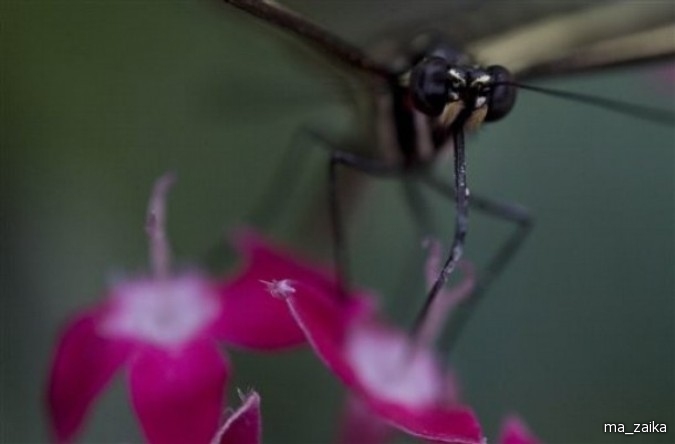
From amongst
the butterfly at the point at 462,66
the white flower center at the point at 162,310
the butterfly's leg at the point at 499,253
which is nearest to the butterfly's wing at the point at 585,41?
the butterfly at the point at 462,66

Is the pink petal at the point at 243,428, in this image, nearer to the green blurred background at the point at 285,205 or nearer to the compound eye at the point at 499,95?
the green blurred background at the point at 285,205

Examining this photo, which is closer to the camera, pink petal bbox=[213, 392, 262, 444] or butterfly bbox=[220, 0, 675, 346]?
pink petal bbox=[213, 392, 262, 444]

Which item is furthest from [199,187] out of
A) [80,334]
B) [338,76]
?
[80,334]

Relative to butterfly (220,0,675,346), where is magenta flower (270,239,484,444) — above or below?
below

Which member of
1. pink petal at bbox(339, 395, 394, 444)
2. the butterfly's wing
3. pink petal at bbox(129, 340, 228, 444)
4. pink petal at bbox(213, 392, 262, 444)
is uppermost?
the butterfly's wing

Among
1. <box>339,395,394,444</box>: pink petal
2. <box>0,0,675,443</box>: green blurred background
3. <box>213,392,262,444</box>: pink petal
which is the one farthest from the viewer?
<box>0,0,675,443</box>: green blurred background

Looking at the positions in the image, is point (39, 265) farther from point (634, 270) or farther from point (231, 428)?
point (634, 270)

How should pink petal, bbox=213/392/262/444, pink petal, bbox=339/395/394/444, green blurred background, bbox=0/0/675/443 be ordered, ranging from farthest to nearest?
green blurred background, bbox=0/0/675/443, pink petal, bbox=339/395/394/444, pink petal, bbox=213/392/262/444

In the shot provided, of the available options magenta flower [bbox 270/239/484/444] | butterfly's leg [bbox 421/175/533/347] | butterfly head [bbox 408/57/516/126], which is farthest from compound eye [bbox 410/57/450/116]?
butterfly's leg [bbox 421/175/533/347]

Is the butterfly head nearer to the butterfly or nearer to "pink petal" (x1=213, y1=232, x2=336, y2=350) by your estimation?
the butterfly
